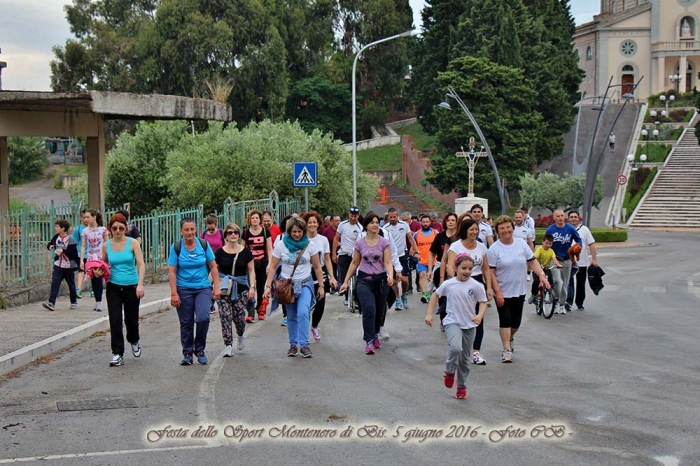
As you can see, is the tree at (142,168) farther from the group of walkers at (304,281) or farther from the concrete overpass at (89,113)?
the group of walkers at (304,281)

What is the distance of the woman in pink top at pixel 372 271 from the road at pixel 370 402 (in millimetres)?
501

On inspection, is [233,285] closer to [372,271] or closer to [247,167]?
[372,271]

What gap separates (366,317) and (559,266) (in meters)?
5.30

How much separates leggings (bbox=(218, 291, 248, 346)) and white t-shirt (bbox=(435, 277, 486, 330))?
122 inches

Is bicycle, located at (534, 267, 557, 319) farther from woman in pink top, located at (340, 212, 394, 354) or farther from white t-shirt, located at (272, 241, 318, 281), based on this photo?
white t-shirt, located at (272, 241, 318, 281)

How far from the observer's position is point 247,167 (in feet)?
98.5

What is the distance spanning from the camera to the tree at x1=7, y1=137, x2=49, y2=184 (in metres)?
66.2

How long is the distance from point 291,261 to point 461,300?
2911 mm

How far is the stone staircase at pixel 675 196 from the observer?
56875 mm

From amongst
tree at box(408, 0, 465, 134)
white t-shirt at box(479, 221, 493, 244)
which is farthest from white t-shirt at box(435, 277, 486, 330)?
tree at box(408, 0, 465, 134)

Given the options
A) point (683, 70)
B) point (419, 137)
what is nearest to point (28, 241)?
point (419, 137)

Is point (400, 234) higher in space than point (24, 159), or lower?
lower

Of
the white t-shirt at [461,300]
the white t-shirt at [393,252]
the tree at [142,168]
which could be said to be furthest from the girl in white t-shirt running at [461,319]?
the tree at [142,168]

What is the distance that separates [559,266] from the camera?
53.0 feet
